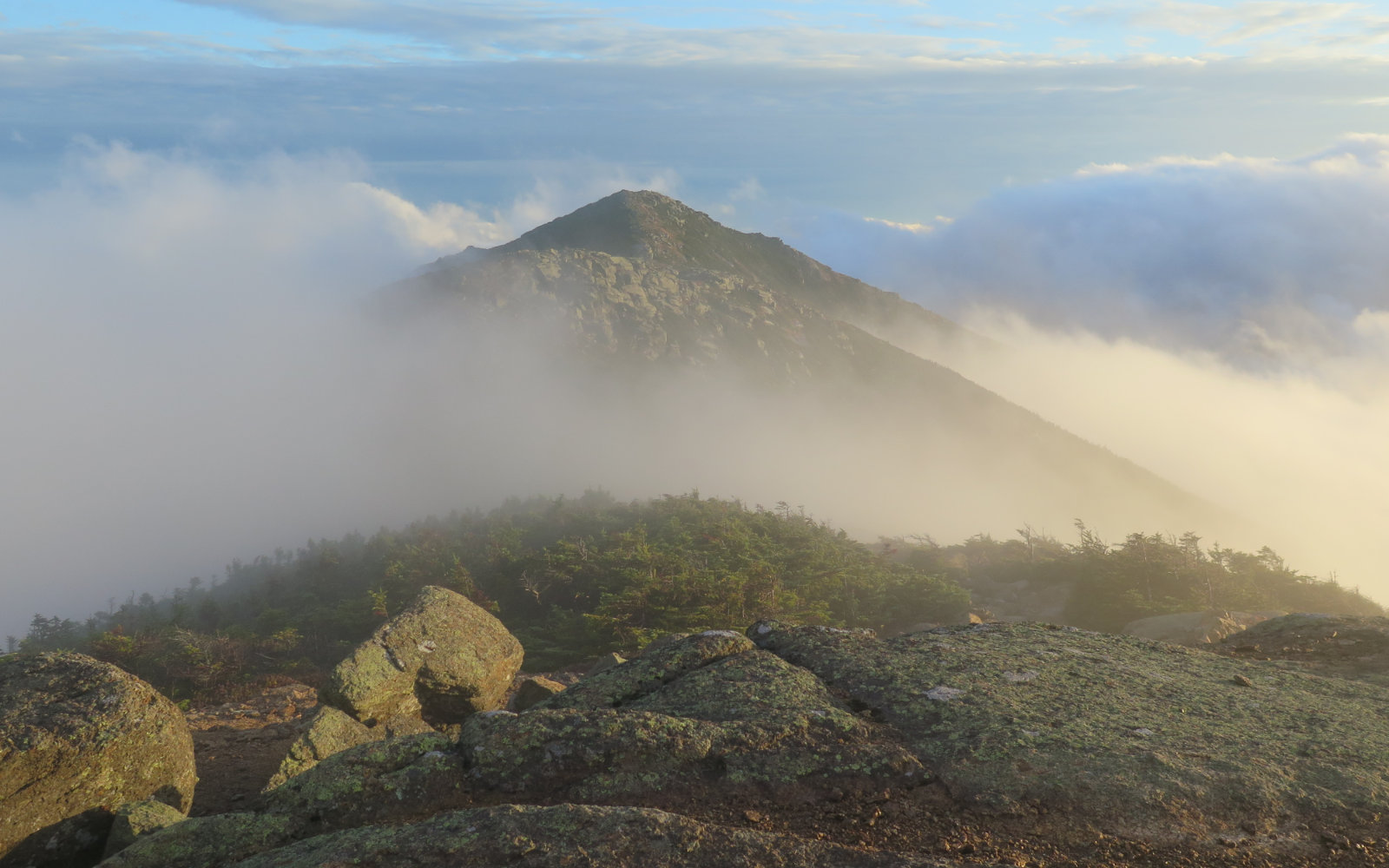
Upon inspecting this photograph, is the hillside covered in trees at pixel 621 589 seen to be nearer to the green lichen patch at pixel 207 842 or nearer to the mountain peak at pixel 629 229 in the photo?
the green lichen patch at pixel 207 842

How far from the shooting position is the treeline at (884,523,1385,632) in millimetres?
23078

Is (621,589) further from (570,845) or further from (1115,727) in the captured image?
(570,845)

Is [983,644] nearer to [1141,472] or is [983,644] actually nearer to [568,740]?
[568,740]

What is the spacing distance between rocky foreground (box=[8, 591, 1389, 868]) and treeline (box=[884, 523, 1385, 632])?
15559mm

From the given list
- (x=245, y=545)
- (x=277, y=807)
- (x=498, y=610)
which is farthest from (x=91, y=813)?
(x=245, y=545)

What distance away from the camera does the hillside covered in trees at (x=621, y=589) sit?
20.5 meters

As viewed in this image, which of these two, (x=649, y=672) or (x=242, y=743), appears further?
(x=242, y=743)

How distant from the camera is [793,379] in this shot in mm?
76000

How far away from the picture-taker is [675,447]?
204 feet

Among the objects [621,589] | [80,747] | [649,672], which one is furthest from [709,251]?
[80,747]

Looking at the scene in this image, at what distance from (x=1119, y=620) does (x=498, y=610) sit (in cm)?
1787

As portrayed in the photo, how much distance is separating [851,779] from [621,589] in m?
17.3

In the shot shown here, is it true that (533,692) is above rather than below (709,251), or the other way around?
below

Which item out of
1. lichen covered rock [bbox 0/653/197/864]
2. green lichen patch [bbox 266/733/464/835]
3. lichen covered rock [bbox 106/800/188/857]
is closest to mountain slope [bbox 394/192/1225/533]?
lichen covered rock [bbox 0/653/197/864]
